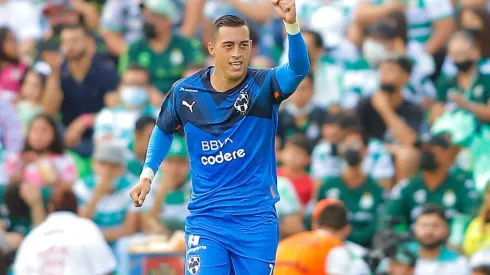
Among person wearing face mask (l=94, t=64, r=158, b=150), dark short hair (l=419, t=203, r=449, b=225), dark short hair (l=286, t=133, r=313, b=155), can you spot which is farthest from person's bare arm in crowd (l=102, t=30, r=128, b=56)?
dark short hair (l=419, t=203, r=449, b=225)

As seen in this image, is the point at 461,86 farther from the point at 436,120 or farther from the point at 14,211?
the point at 14,211

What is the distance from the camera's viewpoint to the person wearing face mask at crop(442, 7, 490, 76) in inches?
515

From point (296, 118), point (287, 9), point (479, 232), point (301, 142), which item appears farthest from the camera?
point (296, 118)

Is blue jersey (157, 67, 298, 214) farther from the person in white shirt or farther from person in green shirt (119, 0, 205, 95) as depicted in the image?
person in green shirt (119, 0, 205, 95)

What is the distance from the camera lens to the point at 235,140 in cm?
733

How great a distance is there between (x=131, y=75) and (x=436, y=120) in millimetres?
3230

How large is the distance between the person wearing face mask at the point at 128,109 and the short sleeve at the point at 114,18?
1.42m

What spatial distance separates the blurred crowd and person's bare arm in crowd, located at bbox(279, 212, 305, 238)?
0.01 meters

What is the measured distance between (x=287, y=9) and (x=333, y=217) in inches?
143

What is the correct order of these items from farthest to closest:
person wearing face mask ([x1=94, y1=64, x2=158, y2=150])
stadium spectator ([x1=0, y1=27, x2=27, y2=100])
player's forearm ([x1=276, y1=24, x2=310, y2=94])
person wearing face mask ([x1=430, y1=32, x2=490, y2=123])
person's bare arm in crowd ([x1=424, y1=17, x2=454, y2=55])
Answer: stadium spectator ([x1=0, y1=27, x2=27, y2=100]) < person's bare arm in crowd ([x1=424, y1=17, x2=454, y2=55]) < person wearing face mask ([x1=94, y1=64, x2=158, y2=150]) < person wearing face mask ([x1=430, y1=32, x2=490, y2=123]) < player's forearm ([x1=276, y1=24, x2=310, y2=94])

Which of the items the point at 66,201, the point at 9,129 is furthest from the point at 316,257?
the point at 9,129

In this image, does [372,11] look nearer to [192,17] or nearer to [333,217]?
[192,17]

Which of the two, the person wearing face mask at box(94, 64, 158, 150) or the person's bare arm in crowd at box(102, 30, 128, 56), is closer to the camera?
the person wearing face mask at box(94, 64, 158, 150)

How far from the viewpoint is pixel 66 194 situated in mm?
10719
